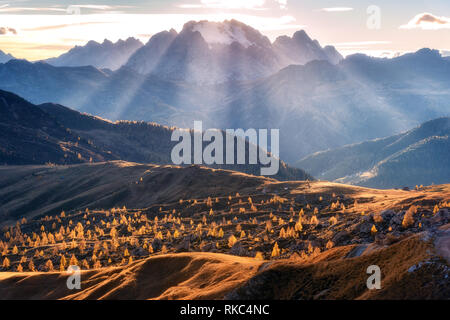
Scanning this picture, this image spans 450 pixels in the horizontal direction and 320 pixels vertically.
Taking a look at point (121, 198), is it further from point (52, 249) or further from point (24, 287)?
point (24, 287)

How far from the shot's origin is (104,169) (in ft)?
483

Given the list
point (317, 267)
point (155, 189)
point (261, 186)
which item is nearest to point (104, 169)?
point (155, 189)

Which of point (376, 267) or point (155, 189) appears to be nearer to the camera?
point (376, 267)

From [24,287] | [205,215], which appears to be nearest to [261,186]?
[205,215]

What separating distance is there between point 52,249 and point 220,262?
42.1 meters

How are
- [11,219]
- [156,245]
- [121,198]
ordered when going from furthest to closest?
[11,219]
[121,198]
[156,245]

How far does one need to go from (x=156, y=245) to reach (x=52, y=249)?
63.2 ft

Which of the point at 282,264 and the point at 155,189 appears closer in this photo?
the point at 282,264

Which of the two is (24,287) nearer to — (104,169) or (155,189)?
(155,189)

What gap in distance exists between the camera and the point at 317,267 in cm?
2139
